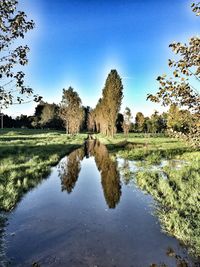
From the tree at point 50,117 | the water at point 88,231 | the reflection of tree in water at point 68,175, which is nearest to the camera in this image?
the water at point 88,231

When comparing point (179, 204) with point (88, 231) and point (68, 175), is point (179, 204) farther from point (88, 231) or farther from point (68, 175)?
point (68, 175)

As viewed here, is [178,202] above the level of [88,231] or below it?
above

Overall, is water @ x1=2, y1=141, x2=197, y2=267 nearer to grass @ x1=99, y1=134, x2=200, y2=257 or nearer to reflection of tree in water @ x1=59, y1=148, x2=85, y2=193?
grass @ x1=99, y1=134, x2=200, y2=257

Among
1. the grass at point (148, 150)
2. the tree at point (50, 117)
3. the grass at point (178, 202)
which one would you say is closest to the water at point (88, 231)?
the grass at point (178, 202)

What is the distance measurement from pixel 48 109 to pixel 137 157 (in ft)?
292

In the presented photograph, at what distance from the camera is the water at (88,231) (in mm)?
7309

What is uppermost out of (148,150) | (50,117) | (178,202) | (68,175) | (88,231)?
(50,117)

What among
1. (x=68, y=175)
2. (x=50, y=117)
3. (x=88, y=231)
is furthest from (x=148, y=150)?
(x=50, y=117)

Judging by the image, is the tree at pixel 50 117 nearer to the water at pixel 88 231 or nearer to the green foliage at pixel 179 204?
the green foliage at pixel 179 204

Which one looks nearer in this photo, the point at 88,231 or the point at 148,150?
the point at 88,231

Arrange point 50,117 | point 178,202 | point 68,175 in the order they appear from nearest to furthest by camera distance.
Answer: point 178,202
point 68,175
point 50,117

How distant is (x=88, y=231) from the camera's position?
9188 millimetres

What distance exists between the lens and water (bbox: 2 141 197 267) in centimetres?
731

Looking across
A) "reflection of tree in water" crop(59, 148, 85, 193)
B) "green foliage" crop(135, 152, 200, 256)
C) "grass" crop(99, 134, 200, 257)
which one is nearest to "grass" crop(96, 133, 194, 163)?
"reflection of tree in water" crop(59, 148, 85, 193)
